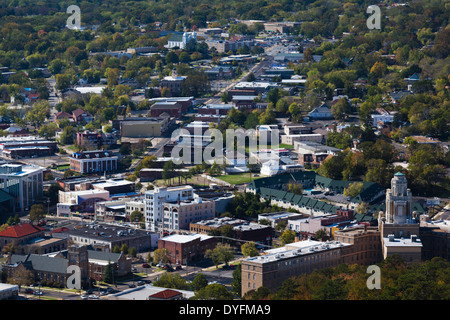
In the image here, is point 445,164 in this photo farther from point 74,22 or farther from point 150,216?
point 74,22

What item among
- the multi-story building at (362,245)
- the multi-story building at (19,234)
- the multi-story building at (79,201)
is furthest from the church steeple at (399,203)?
the multi-story building at (79,201)

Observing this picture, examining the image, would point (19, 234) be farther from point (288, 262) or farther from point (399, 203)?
point (399, 203)

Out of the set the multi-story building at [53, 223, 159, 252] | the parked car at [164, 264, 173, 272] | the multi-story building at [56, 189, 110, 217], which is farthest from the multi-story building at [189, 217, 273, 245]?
the multi-story building at [56, 189, 110, 217]

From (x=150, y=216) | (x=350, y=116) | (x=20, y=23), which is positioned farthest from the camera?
(x=20, y=23)

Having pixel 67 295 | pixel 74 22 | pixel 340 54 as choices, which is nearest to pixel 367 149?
pixel 67 295

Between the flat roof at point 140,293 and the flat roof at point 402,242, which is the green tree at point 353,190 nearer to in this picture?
the flat roof at point 402,242

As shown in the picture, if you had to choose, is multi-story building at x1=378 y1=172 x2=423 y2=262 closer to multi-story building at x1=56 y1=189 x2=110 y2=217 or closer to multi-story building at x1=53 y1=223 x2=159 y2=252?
multi-story building at x1=53 y1=223 x2=159 y2=252
